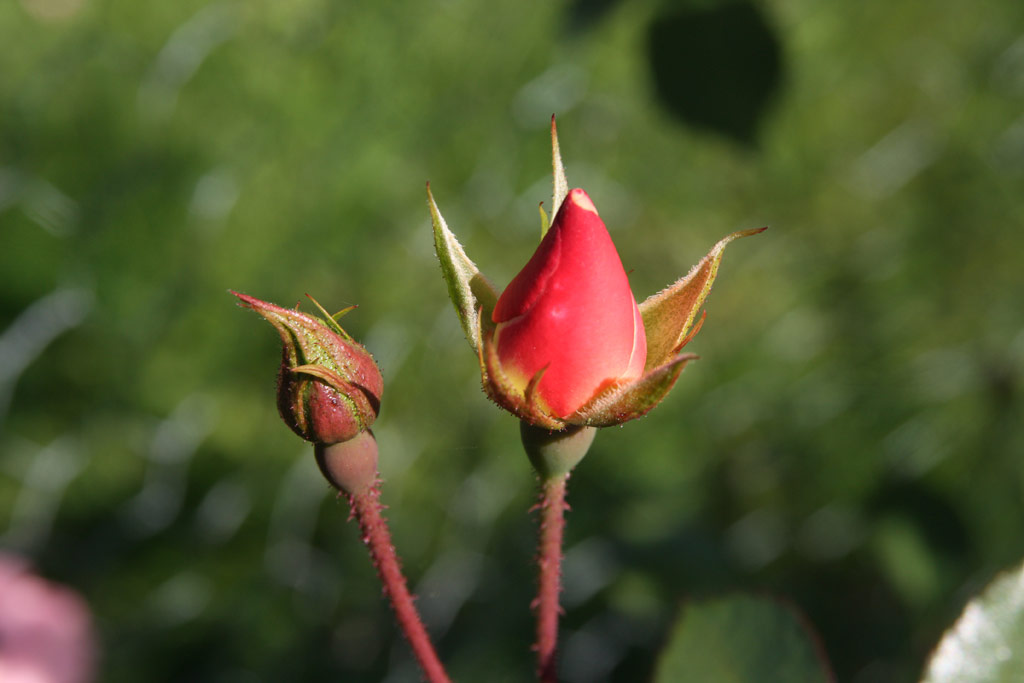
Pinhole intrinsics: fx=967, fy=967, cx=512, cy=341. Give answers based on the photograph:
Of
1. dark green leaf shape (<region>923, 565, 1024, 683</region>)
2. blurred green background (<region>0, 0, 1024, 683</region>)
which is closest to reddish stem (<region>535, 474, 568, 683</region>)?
dark green leaf shape (<region>923, 565, 1024, 683</region>)

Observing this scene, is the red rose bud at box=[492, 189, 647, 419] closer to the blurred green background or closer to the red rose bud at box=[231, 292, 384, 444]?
the red rose bud at box=[231, 292, 384, 444]

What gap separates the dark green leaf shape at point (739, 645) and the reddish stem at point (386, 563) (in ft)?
0.41

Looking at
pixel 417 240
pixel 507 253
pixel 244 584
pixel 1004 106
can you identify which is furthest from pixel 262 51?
pixel 1004 106

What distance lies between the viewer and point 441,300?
135 cm

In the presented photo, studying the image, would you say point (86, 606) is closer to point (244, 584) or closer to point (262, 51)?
point (244, 584)

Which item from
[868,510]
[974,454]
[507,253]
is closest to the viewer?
[868,510]

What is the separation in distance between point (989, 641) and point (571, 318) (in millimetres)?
254

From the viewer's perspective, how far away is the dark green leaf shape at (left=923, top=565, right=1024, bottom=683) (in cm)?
42

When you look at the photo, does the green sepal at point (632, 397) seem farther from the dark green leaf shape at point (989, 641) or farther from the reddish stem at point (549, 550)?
the dark green leaf shape at point (989, 641)

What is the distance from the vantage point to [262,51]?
1468 mm

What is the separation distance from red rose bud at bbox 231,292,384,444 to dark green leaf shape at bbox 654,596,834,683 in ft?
0.67

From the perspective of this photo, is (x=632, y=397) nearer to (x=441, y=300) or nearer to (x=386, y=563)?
(x=386, y=563)

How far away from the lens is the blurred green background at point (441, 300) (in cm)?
114

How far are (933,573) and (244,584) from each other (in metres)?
0.79
